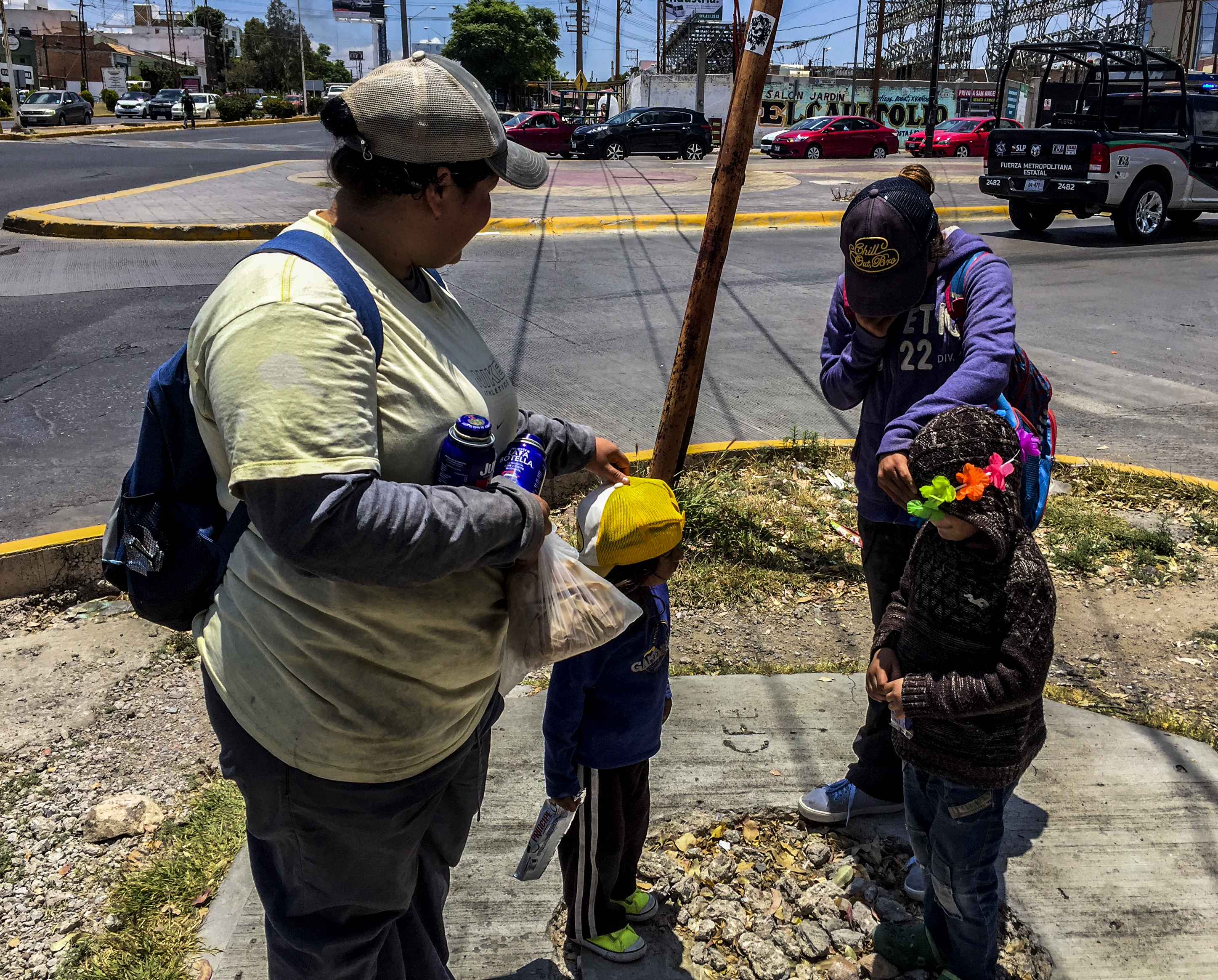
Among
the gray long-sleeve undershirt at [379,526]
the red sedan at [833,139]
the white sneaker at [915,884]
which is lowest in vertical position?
the white sneaker at [915,884]

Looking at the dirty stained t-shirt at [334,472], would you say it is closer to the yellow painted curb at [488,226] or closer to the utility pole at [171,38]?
the yellow painted curb at [488,226]

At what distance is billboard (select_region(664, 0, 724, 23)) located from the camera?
57094 mm

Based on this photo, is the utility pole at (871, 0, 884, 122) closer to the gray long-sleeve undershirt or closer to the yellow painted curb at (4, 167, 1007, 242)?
the yellow painted curb at (4, 167, 1007, 242)

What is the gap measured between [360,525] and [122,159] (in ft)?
79.6

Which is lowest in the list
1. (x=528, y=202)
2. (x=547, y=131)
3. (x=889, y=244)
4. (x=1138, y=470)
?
(x=1138, y=470)

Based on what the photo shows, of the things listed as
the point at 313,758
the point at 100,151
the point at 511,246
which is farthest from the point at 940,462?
the point at 100,151

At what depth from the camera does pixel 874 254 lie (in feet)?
7.84

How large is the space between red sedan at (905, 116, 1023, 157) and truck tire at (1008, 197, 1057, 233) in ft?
67.8

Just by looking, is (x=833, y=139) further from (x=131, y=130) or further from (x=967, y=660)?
(x=967, y=660)

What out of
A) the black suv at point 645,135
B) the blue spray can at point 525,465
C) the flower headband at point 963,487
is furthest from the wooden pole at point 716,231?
the black suv at point 645,135

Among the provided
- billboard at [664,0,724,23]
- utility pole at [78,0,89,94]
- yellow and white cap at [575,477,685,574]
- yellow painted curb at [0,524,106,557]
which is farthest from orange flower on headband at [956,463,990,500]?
utility pole at [78,0,89,94]

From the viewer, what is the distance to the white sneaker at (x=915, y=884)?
2.58m

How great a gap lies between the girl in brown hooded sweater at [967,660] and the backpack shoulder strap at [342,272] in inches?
43.2

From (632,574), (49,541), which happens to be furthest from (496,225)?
(632,574)
